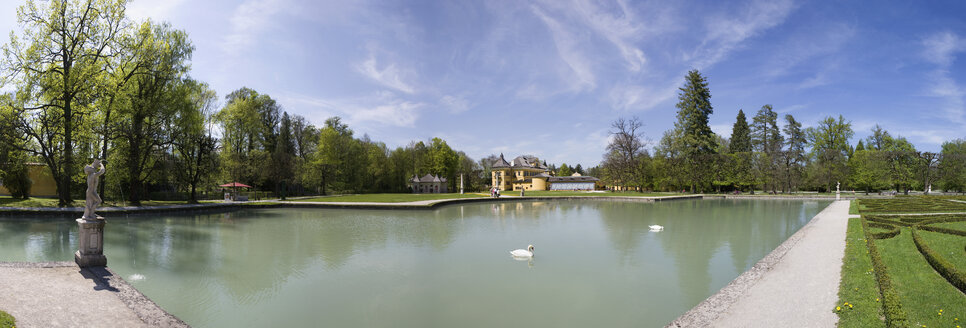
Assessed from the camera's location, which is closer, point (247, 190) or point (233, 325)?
point (233, 325)

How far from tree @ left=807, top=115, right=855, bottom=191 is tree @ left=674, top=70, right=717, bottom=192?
11333 millimetres

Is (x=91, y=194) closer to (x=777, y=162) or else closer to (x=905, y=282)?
(x=905, y=282)

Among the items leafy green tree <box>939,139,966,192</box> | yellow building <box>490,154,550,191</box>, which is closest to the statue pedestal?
yellow building <box>490,154,550,191</box>

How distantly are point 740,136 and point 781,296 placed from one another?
57550 millimetres

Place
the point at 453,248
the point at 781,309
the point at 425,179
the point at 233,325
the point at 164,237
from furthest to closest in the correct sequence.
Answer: the point at 425,179, the point at 164,237, the point at 453,248, the point at 233,325, the point at 781,309

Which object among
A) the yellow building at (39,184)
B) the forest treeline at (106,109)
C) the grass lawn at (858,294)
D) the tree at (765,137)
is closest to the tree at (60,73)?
the forest treeline at (106,109)

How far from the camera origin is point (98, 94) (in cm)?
2012

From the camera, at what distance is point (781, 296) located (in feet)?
18.1

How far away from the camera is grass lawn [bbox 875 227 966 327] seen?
14.7ft

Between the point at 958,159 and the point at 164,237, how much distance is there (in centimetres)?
6180

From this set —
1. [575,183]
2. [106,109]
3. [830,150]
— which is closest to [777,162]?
[830,150]

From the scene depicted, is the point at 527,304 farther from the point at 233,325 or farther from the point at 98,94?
the point at 98,94

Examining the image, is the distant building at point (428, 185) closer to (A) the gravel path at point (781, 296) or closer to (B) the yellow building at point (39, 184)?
(B) the yellow building at point (39, 184)

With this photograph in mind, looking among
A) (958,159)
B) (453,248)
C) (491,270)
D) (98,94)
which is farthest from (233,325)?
(958,159)
